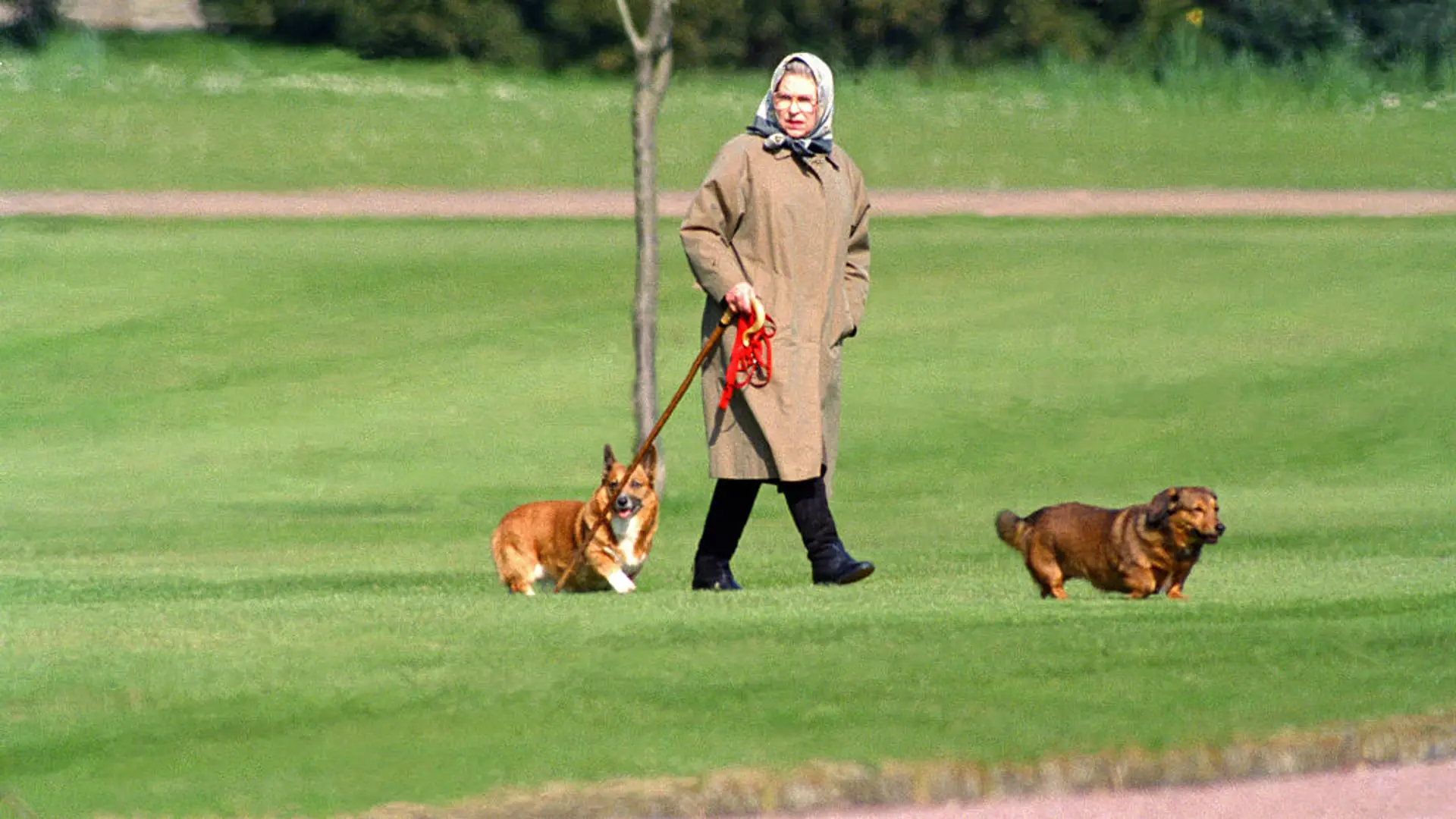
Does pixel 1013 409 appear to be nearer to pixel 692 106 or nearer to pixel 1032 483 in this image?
pixel 1032 483

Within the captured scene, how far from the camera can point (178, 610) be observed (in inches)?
358

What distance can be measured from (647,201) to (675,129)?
1912 cm

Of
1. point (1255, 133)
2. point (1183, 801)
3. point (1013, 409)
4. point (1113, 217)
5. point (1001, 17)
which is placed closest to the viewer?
point (1183, 801)

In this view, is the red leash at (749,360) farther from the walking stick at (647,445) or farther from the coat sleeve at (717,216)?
the coat sleeve at (717,216)

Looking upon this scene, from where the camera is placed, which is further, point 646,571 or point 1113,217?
point 1113,217

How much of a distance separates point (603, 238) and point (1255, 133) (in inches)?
491

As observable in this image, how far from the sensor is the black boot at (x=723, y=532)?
9.45 m

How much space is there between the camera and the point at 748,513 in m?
9.41

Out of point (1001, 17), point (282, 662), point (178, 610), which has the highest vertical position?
point (282, 662)

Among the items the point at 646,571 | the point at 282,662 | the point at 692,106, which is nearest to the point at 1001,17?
the point at 692,106

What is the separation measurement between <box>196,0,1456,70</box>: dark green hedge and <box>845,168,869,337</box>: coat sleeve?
34.5 meters

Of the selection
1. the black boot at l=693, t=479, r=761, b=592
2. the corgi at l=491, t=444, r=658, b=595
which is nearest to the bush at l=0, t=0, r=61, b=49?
the corgi at l=491, t=444, r=658, b=595

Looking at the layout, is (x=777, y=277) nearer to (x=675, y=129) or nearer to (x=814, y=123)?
(x=814, y=123)

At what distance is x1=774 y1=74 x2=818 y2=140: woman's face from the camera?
8.88m
